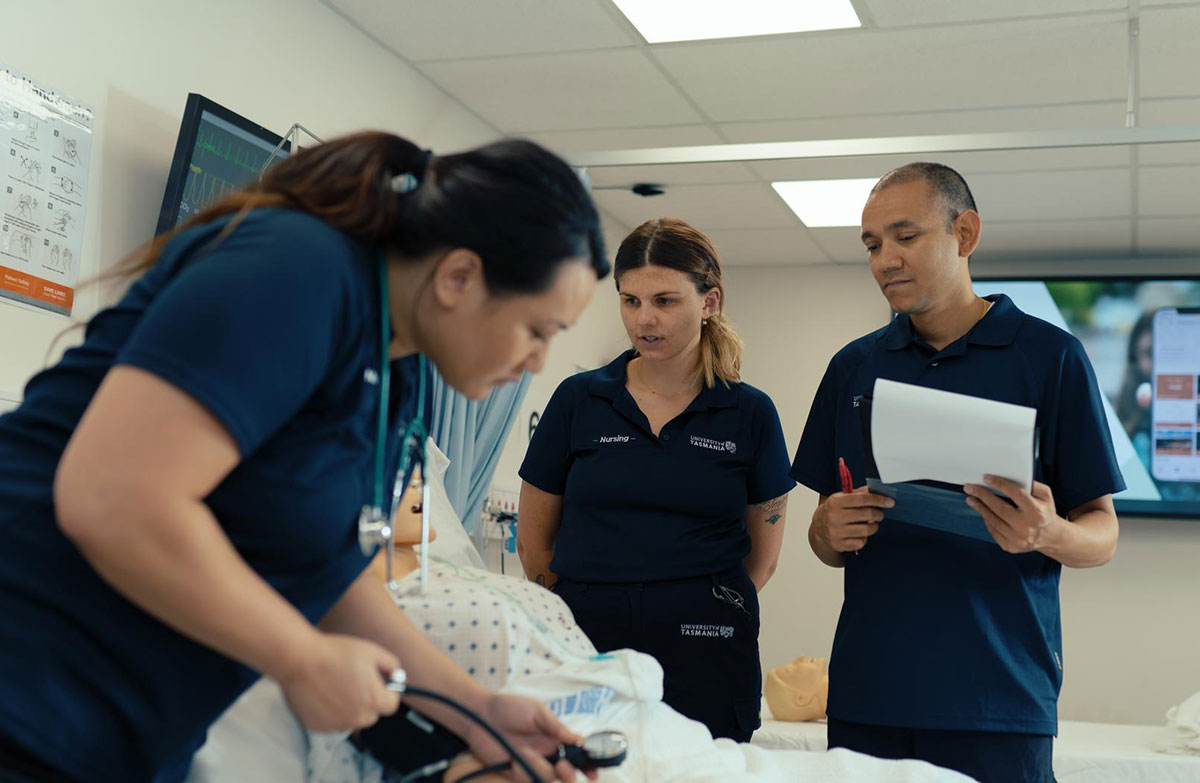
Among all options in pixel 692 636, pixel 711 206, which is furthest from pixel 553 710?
pixel 711 206

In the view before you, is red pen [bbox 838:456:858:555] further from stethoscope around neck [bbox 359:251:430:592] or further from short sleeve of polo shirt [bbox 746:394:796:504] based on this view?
stethoscope around neck [bbox 359:251:430:592]

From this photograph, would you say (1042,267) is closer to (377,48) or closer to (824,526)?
(377,48)

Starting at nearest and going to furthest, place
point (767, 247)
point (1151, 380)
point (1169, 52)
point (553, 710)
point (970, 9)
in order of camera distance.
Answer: point (553, 710) < point (970, 9) < point (1169, 52) < point (1151, 380) < point (767, 247)

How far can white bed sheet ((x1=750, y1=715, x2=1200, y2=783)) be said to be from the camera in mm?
3520

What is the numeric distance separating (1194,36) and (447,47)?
2137 mm

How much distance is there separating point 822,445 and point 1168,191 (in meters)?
3.18

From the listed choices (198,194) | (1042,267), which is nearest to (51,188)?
(198,194)

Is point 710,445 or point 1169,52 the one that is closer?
point 710,445

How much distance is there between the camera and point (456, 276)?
3.15 ft

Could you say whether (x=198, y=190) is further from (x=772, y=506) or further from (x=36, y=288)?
(x=772, y=506)

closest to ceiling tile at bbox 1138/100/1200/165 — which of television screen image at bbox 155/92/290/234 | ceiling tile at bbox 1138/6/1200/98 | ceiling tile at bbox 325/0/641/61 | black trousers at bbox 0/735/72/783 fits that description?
ceiling tile at bbox 1138/6/1200/98

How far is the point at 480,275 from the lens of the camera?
3.15ft

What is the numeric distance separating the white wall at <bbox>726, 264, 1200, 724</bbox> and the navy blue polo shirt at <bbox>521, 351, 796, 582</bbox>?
366 centimetres

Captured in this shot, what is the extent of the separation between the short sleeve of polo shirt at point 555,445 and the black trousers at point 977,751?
83 cm
